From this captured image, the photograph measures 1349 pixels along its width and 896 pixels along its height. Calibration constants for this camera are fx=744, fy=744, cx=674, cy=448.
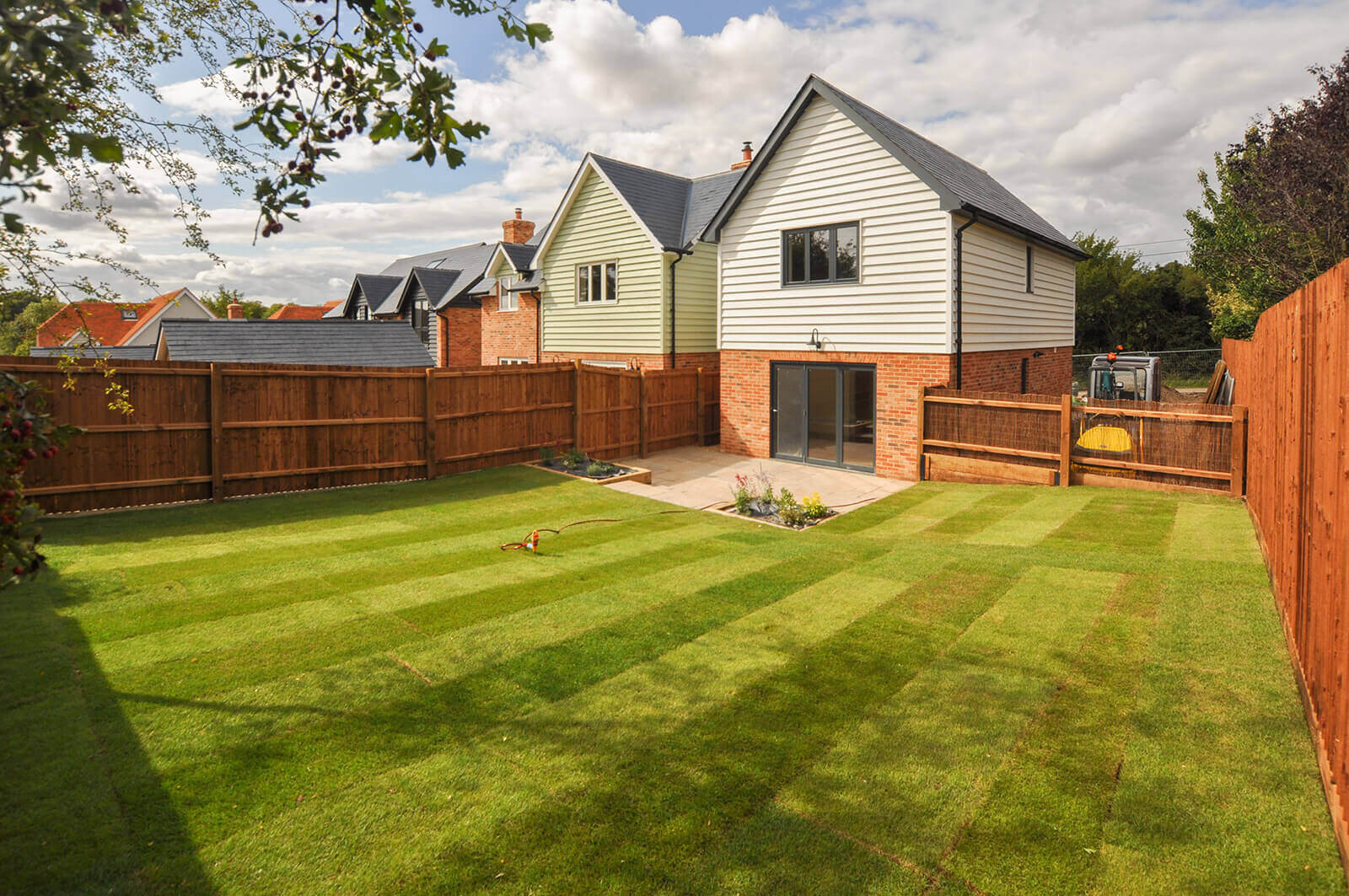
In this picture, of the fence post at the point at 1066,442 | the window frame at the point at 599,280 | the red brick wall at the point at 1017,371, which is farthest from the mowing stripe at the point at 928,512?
the window frame at the point at 599,280

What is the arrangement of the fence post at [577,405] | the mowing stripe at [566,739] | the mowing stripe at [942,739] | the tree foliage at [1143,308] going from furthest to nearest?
1. the tree foliage at [1143,308]
2. the fence post at [577,405]
3. the mowing stripe at [942,739]
4. the mowing stripe at [566,739]

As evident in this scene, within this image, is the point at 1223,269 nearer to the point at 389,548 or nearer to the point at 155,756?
the point at 389,548

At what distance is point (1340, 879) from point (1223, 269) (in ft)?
114

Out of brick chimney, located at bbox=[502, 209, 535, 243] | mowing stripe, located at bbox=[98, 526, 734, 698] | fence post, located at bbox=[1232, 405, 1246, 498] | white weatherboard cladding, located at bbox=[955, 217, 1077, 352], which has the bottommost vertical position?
mowing stripe, located at bbox=[98, 526, 734, 698]

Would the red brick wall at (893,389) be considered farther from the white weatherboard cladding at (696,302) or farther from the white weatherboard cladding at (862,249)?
the white weatherboard cladding at (696,302)

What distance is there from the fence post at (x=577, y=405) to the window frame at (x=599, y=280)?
7.22m

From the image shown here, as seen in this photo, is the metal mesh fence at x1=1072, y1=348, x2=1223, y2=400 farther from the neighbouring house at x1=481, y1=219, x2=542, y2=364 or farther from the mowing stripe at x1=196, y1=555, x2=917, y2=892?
the mowing stripe at x1=196, y1=555, x2=917, y2=892

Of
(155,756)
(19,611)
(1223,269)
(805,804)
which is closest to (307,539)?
(19,611)

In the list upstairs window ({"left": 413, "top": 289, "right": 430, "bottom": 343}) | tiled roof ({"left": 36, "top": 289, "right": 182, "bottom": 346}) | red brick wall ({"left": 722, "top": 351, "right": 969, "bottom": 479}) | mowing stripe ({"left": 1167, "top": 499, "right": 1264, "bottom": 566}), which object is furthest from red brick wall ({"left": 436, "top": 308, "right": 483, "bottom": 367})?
tiled roof ({"left": 36, "top": 289, "right": 182, "bottom": 346})

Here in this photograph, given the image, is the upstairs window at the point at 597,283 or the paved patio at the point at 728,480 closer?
the paved patio at the point at 728,480

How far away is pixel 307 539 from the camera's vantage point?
31.1 feet

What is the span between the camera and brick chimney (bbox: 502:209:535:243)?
1422 inches

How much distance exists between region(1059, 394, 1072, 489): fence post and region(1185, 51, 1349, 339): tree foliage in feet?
41.3

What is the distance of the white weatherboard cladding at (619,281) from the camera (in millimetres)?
22172
